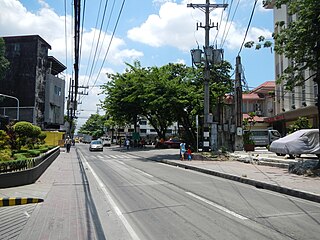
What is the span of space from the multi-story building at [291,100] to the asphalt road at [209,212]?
20851 millimetres

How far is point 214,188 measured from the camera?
12070 mm

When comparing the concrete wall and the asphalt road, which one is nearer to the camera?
the asphalt road

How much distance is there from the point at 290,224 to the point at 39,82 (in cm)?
5137

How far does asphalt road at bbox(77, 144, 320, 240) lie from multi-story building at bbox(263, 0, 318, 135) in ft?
68.4

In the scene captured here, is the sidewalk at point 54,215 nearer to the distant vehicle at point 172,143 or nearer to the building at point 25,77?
the distant vehicle at point 172,143

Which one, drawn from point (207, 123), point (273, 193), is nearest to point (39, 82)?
point (207, 123)

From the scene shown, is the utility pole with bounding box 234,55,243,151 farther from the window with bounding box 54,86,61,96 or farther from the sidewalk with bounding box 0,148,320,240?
the window with bounding box 54,86,61,96

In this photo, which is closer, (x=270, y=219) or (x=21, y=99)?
(x=270, y=219)

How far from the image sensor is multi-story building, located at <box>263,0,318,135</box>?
33500 millimetres

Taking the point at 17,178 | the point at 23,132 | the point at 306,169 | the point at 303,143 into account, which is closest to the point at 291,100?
the point at 303,143

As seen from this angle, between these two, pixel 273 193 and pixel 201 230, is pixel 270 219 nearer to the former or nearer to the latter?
pixel 201 230

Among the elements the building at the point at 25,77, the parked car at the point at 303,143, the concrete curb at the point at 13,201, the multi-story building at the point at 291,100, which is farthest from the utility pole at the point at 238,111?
the building at the point at 25,77

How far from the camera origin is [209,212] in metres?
8.08

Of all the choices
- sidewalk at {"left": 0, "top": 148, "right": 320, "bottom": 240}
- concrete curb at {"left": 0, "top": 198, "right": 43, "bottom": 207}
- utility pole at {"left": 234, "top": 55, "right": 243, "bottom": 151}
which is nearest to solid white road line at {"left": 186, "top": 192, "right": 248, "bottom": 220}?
sidewalk at {"left": 0, "top": 148, "right": 320, "bottom": 240}
